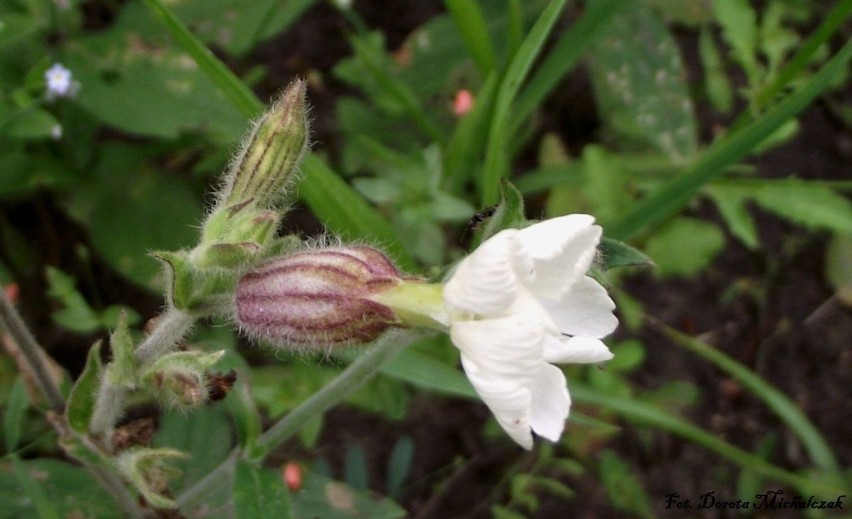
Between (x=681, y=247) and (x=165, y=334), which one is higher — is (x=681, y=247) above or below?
below

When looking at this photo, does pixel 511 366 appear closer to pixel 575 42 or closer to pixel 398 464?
pixel 575 42

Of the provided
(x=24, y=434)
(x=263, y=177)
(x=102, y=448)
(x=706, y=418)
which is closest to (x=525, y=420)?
(x=263, y=177)

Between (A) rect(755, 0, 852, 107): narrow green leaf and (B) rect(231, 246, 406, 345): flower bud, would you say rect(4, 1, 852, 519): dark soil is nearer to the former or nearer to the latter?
(A) rect(755, 0, 852, 107): narrow green leaf

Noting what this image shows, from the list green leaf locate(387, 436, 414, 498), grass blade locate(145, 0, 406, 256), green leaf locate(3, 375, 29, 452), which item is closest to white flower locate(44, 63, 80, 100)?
grass blade locate(145, 0, 406, 256)

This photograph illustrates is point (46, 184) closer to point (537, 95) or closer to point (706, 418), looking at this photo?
point (537, 95)

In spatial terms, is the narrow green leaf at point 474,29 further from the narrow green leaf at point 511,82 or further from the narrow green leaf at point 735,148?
the narrow green leaf at point 735,148

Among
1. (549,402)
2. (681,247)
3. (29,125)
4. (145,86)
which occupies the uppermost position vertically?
(29,125)

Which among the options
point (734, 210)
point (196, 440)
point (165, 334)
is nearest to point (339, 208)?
point (165, 334)
